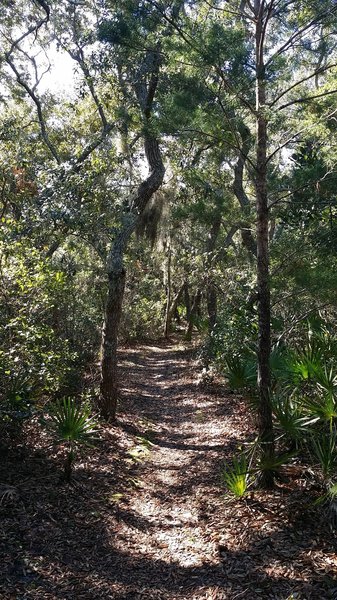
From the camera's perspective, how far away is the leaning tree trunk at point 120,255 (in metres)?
7.91

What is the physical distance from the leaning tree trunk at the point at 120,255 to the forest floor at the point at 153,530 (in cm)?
96

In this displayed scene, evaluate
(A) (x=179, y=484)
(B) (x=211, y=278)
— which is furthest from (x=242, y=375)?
(B) (x=211, y=278)

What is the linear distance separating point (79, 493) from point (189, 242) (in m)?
16.2

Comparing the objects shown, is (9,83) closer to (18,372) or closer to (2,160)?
(2,160)

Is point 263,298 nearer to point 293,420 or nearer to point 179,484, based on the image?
point 293,420

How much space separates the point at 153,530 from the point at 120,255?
15.1ft

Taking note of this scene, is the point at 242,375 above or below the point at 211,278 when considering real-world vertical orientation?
below

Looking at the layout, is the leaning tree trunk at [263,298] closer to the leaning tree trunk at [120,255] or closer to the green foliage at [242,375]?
the green foliage at [242,375]

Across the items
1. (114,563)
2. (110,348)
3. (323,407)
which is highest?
(110,348)

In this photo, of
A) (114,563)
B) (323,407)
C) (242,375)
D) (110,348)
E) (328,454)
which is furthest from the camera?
(110,348)

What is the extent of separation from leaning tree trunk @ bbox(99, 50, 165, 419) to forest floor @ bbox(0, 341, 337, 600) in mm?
960

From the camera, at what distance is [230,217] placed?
11.2 m

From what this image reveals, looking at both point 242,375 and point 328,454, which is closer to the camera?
point 328,454

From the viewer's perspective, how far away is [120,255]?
313 inches
